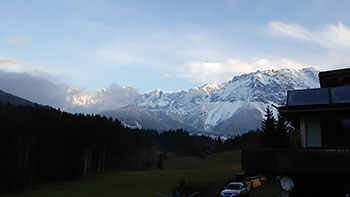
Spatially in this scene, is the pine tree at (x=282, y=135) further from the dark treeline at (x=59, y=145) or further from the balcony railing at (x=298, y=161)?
the balcony railing at (x=298, y=161)

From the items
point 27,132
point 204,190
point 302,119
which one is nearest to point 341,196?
point 302,119

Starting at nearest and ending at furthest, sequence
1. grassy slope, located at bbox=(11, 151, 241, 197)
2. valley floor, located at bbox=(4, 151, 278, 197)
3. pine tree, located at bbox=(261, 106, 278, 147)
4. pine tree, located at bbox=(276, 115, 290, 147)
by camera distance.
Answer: valley floor, located at bbox=(4, 151, 278, 197)
grassy slope, located at bbox=(11, 151, 241, 197)
pine tree, located at bbox=(276, 115, 290, 147)
pine tree, located at bbox=(261, 106, 278, 147)

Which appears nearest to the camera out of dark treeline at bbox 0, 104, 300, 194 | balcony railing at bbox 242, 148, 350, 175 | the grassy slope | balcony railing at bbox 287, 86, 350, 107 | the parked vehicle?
balcony railing at bbox 242, 148, 350, 175

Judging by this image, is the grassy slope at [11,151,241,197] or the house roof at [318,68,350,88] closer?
the house roof at [318,68,350,88]

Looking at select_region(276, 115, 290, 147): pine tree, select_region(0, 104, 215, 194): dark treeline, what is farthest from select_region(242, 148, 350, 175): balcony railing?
select_region(0, 104, 215, 194): dark treeline

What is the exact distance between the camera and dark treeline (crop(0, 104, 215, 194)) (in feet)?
195

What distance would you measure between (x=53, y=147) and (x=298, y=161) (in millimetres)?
62470

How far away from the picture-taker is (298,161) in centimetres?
1905

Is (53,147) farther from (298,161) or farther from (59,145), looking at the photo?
(298,161)

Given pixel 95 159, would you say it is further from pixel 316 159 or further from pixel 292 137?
pixel 316 159

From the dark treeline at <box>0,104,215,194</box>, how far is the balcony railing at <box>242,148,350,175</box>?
168ft

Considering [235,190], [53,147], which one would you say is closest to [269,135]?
[235,190]

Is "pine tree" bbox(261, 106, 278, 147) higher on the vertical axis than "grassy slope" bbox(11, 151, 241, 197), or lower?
higher

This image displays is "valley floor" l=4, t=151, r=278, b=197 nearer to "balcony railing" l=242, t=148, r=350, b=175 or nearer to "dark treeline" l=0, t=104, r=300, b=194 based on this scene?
"dark treeline" l=0, t=104, r=300, b=194
